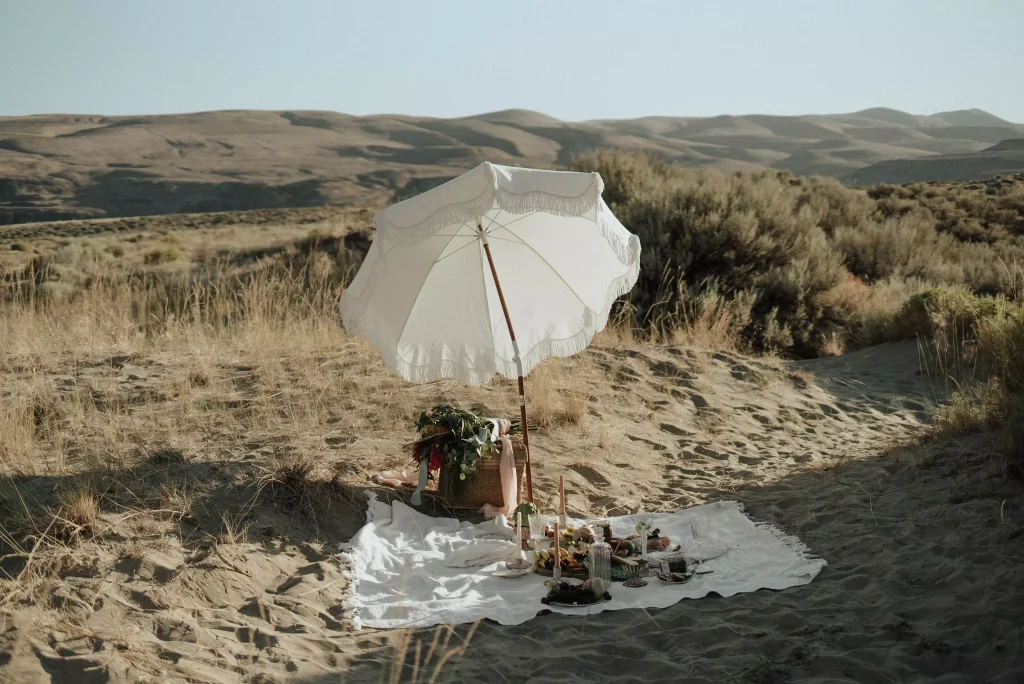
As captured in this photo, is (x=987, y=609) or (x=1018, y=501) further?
(x=1018, y=501)

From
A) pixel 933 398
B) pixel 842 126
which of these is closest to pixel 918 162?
pixel 933 398

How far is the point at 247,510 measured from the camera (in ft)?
16.6

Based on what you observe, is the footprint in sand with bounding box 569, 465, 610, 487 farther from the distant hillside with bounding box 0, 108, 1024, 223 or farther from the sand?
the distant hillside with bounding box 0, 108, 1024, 223

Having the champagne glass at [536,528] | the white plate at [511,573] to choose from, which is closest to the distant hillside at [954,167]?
the champagne glass at [536,528]

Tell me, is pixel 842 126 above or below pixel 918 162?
above

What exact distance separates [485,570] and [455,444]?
94cm

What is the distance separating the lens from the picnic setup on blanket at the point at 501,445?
4.61m

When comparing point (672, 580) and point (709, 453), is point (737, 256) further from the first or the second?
point (672, 580)

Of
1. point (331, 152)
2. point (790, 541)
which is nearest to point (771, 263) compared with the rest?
point (790, 541)

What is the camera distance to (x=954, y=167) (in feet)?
178

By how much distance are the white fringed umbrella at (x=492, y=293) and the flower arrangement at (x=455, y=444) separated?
28 cm

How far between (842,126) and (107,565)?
156 meters

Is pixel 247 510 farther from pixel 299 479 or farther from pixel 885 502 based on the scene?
pixel 885 502

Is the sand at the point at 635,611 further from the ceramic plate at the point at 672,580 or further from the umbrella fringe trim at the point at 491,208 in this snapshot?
the umbrella fringe trim at the point at 491,208
